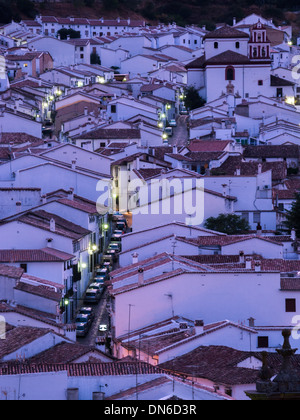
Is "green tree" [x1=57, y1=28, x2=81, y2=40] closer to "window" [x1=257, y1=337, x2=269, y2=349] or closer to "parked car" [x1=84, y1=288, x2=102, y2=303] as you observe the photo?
"parked car" [x1=84, y1=288, x2=102, y2=303]

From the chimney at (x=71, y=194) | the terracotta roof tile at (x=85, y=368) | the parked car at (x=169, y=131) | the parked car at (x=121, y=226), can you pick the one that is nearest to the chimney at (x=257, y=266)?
the terracotta roof tile at (x=85, y=368)

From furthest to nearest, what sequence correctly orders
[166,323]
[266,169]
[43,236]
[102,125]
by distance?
1. [102,125]
2. [266,169]
3. [43,236]
4. [166,323]

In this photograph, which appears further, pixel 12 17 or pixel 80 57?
pixel 12 17

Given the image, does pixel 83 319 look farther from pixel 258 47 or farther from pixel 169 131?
pixel 258 47

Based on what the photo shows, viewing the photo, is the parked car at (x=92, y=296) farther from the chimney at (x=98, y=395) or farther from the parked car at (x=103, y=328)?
the chimney at (x=98, y=395)

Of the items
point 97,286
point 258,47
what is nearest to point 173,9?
point 258,47

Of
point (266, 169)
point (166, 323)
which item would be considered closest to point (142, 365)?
point (166, 323)

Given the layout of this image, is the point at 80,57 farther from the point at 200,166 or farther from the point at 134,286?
the point at 134,286
